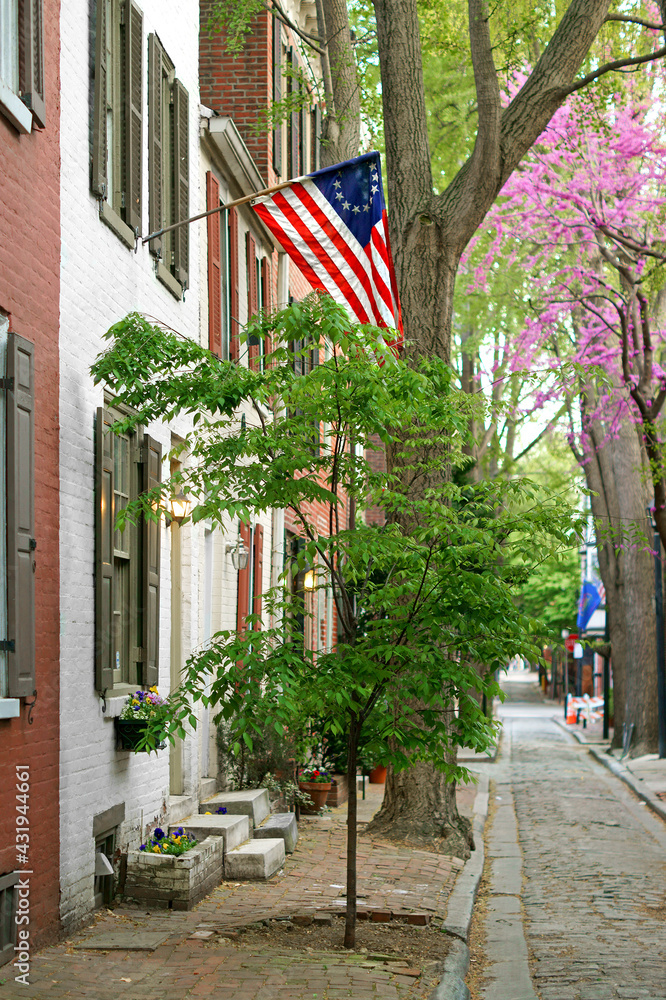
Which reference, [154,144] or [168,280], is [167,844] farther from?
[154,144]

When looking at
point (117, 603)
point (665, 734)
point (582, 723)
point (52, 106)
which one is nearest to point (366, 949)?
point (117, 603)

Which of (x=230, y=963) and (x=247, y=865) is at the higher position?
(x=230, y=963)

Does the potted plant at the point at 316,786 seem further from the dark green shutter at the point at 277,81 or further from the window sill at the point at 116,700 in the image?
the dark green shutter at the point at 277,81

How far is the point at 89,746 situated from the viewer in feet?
25.6

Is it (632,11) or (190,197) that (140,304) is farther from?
(632,11)

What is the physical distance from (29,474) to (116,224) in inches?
112

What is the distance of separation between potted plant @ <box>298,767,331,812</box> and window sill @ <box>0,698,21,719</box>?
27.6ft

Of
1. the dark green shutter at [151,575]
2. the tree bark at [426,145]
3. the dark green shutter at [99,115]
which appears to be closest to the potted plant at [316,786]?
the dark green shutter at [151,575]

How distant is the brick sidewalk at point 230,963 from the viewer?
607cm

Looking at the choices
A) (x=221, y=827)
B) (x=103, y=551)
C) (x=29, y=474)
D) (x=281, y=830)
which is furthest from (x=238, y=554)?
(x=29, y=474)

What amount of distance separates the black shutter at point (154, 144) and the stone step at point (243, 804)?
5112 mm

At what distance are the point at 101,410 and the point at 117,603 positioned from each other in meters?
1.59

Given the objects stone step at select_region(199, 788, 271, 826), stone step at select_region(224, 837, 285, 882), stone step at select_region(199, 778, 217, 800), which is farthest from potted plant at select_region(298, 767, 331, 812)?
stone step at select_region(224, 837, 285, 882)

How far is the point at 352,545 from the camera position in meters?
6.86
